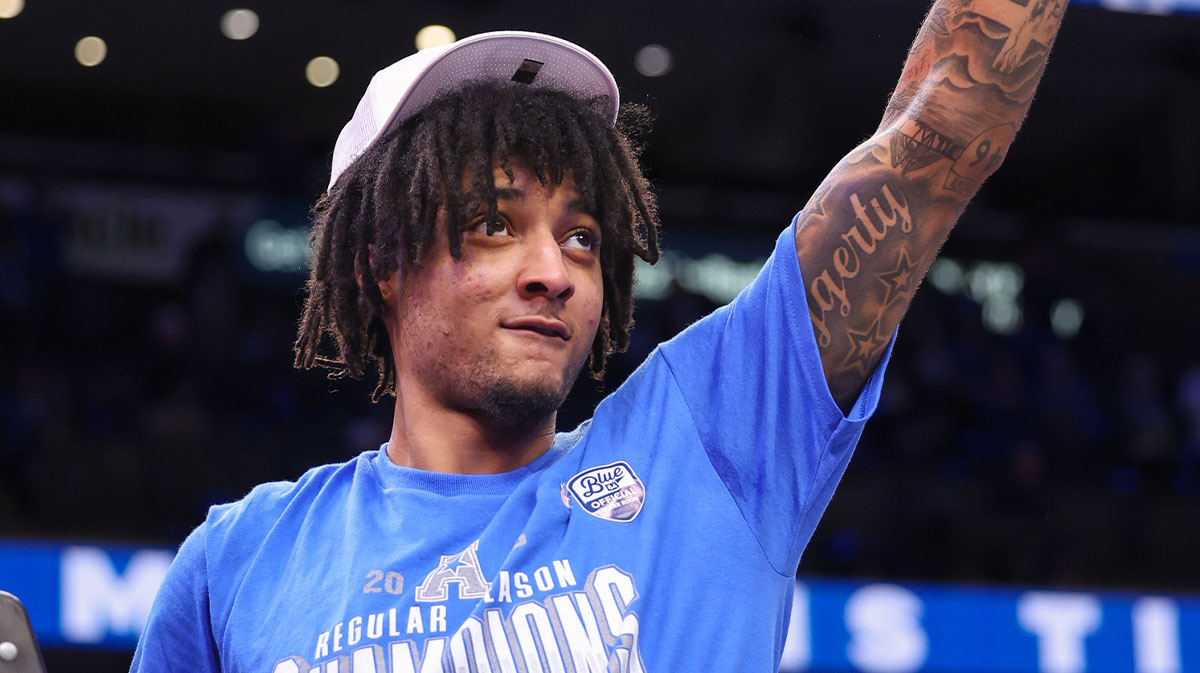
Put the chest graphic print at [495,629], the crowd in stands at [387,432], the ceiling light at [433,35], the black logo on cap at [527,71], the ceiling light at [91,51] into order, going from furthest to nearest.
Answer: the ceiling light at [91,51]
the ceiling light at [433,35]
the crowd in stands at [387,432]
the black logo on cap at [527,71]
the chest graphic print at [495,629]

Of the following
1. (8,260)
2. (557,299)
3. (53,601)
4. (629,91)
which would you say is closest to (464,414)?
(557,299)

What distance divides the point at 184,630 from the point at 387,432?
6.69 metres

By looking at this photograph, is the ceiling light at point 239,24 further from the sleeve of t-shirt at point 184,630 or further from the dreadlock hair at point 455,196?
the sleeve of t-shirt at point 184,630

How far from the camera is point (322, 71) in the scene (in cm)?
1121

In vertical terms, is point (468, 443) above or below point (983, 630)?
above

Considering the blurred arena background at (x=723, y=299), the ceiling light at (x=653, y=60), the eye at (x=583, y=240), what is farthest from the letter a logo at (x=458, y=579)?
the ceiling light at (x=653, y=60)

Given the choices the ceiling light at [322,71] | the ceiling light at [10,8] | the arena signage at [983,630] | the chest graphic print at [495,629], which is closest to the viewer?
the chest graphic print at [495,629]

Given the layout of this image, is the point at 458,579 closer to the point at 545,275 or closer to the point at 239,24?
the point at 545,275

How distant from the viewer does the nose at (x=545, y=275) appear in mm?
1742

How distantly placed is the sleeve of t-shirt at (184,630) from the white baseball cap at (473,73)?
2.03ft

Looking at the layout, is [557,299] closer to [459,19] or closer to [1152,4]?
[1152,4]

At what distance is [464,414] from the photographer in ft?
6.07

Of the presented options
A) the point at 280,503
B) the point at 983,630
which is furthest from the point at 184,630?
→ the point at 983,630

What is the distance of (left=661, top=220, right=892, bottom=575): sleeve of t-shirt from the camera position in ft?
5.46
